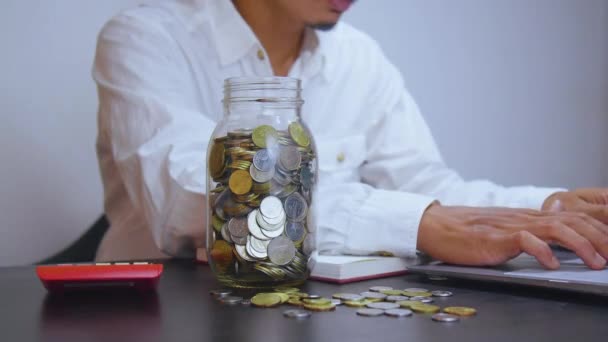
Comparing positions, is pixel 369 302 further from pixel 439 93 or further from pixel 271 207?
pixel 439 93

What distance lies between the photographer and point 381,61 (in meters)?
1.44

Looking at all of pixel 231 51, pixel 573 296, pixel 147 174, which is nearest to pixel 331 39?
pixel 231 51

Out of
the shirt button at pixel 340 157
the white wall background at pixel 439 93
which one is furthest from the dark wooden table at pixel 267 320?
the white wall background at pixel 439 93

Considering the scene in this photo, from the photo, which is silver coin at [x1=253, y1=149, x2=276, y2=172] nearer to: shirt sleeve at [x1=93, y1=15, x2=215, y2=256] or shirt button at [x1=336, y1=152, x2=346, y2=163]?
shirt sleeve at [x1=93, y1=15, x2=215, y2=256]

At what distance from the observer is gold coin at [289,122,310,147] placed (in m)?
0.58

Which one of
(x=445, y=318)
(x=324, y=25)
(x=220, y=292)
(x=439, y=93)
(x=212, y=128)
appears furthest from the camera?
(x=439, y=93)

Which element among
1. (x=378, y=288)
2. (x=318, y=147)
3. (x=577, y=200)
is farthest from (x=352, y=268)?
(x=318, y=147)

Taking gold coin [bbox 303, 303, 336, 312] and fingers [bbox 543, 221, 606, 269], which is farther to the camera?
fingers [bbox 543, 221, 606, 269]

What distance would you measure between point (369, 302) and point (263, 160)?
0.15 m

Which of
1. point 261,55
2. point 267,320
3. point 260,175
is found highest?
point 261,55

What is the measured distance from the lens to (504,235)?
649 mm

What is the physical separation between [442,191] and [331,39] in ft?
1.27

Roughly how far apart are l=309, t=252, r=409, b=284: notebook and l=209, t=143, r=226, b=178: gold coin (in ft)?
0.38

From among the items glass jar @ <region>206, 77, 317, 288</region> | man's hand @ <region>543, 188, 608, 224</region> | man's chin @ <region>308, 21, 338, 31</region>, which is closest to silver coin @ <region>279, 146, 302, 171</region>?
glass jar @ <region>206, 77, 317, 288</region>
